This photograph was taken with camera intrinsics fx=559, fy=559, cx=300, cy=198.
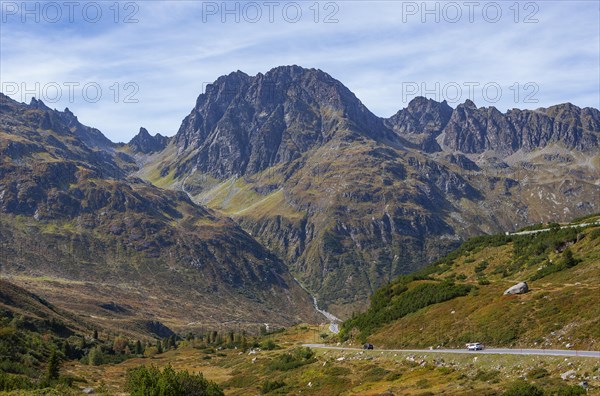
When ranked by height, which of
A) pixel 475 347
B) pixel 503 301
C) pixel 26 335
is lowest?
pixel 26 335

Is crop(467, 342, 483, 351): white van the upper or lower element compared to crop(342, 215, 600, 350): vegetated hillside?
lower

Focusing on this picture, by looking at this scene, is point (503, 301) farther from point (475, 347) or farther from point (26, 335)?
point (26, 335)

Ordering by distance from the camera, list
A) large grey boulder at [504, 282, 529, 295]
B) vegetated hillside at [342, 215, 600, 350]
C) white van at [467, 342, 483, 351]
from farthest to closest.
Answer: large grey boulder at [504, 282, 529, 295] → white van at [467, 342, 483, 351] → vegetated hillside at [342, 215, 600, 350]

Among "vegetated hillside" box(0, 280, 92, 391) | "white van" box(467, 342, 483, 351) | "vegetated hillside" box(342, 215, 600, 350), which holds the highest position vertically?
"vegetated hillside" box(342, 215, 600, 350)

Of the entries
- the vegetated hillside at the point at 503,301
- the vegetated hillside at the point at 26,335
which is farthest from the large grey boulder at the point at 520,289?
the vegetated hillside at the point at 26,335

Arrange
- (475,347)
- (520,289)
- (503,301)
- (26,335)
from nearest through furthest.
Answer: (475,347), (503,301), (520,289), (26,335)

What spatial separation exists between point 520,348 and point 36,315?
138918mm

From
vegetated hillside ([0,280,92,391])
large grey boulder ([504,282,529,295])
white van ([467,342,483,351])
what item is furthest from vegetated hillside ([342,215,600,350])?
vegetated hillside ([0,280,92,391])

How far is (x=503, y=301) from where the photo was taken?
76.4 metres

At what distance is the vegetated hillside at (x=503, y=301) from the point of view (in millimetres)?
64125

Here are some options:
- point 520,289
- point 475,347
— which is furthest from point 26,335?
point 520,289

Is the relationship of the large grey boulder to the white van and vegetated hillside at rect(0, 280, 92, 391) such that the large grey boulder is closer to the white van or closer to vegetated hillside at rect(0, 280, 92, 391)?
the white van

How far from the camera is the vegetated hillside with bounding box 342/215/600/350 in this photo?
64125mm

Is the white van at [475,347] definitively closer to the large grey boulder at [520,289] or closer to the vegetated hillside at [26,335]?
the large grey boulder at [520,289]
